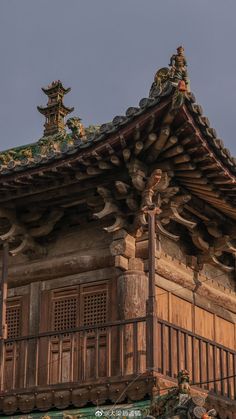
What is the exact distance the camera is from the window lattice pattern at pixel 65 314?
16.2 meters

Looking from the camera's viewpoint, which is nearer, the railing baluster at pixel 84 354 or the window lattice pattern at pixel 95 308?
the railing baluster at pixel 84 354

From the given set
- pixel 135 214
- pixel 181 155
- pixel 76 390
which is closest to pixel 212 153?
pixel 181 155

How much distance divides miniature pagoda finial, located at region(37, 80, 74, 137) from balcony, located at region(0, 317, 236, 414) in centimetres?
615

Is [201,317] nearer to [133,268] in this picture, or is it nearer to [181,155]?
[133,268]

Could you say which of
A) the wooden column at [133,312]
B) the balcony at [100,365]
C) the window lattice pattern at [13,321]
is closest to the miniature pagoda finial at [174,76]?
the wooden column at [133,312]

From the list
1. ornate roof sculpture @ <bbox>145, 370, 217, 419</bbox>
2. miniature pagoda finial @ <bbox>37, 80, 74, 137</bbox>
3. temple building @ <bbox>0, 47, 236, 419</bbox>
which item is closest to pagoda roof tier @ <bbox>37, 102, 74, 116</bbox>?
miniature pagoda finial @ <bbox>37, 80, 74, 137</bbox>

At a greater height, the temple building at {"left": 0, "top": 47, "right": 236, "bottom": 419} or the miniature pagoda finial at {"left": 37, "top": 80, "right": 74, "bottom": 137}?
the miniature pagoda finial at {"left": 37, "top": 80, "right": 74, "bottom": 137}

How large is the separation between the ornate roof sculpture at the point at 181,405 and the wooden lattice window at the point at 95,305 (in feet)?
8.50

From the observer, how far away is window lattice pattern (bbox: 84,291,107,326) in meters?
15.9

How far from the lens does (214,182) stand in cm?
1562

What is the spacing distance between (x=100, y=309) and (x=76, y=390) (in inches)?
69.4

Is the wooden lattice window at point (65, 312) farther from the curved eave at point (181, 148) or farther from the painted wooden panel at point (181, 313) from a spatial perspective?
the curved eave at point (181, 148)

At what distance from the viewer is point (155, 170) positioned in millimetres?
15102

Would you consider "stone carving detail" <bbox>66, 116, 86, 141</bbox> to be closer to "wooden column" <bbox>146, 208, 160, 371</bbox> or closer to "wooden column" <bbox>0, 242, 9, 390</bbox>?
"wooden column" <bbox>0, 242, 9, 390</bbox>
